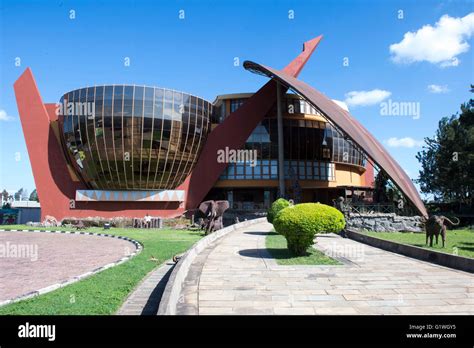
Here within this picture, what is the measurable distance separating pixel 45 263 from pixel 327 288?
11.1 metres

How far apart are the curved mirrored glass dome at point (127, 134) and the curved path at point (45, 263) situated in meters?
18.5

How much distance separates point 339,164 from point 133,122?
2927 cm

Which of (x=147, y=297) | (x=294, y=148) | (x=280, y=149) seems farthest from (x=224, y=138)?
(x=147, y=297)

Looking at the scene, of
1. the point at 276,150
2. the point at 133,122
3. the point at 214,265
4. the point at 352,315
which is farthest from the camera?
the point at 276,150

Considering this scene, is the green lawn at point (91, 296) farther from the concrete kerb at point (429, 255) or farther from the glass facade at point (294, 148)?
the glass facade at point (294, 148)

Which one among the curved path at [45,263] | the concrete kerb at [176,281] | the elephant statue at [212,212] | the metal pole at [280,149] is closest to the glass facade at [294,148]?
the metal pole at [280,149]

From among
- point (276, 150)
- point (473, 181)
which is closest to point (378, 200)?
point (473, 181)

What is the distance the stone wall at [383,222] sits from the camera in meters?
23.4

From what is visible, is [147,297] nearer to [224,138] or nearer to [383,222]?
[383,222]

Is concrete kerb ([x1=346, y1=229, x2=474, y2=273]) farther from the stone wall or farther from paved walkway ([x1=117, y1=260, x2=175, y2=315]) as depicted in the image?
paved walkway ([x1=117, y1=260, x2=175, y2=315])

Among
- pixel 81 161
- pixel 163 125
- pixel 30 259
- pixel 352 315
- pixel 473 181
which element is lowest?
pixel 30 259
